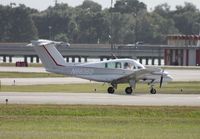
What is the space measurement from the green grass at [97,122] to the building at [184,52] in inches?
4316

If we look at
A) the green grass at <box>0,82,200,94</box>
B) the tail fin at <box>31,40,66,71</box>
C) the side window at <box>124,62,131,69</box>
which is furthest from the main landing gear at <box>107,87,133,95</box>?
the tail fin at <box>31,40,66,71</box>

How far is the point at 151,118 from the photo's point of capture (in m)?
37.4

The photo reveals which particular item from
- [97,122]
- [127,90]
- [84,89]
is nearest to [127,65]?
[127,90]

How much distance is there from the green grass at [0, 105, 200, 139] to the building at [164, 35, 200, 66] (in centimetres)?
10963

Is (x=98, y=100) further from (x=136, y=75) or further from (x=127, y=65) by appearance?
(x=127, y=65)

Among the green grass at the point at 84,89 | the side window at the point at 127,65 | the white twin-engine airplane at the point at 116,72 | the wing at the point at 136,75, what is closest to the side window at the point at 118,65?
the white twin-engine airplane at the point at 116,72

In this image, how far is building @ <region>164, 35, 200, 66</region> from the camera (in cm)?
15088

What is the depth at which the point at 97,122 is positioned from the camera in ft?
115

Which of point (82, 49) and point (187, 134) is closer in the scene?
point (187, 134)

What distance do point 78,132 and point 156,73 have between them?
1112 inches

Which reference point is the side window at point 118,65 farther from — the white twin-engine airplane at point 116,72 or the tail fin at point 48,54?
the tail fin at point 48,54

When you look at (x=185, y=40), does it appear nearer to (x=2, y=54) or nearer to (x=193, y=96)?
(x=2, y=54)

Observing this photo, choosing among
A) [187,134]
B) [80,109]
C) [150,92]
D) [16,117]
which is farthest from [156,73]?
[187,134]

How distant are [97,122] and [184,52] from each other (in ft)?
387
